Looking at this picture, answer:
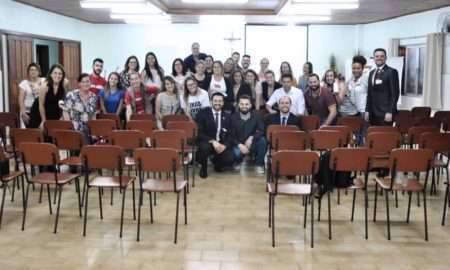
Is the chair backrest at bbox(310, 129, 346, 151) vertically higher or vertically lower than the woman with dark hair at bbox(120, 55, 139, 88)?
lower

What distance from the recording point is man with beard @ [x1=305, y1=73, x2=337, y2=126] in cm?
712

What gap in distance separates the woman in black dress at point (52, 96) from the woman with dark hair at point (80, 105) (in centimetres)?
18

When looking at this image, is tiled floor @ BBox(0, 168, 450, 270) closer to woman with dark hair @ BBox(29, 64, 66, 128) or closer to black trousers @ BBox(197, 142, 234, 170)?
black trousers @ BBox(197, 142, 234, 170)

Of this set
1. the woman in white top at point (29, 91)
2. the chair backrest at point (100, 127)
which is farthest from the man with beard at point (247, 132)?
the woman in white top at point (29, 91)

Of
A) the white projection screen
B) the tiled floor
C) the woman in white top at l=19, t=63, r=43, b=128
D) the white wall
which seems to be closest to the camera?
the tiled floor

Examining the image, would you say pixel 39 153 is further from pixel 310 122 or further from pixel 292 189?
pixel 310 122

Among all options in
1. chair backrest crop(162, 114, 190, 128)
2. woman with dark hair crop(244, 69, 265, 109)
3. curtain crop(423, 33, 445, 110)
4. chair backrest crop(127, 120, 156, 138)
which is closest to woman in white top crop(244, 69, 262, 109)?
woman with dark hair crop(244, 69, 265, 109)

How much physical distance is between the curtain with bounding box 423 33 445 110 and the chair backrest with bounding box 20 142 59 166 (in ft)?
27.0

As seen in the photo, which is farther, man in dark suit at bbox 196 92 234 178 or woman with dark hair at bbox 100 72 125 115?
woman with dark hair at bbox 100 72 125 115

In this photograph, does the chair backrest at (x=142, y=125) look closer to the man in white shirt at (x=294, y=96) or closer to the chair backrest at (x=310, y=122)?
the man in white shirt at (x=294, y=96)

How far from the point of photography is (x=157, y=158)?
14.3 feet

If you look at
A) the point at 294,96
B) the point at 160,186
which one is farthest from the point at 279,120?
the point at 160,186

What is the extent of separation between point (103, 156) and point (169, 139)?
4.54 feet

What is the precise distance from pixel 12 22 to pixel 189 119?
4.68 meters
